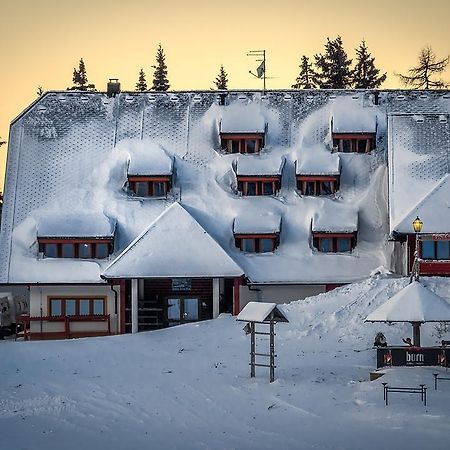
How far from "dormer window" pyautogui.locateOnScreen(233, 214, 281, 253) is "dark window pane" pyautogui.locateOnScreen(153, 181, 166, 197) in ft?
13.9

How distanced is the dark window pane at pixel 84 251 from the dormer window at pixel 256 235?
22.3 feet

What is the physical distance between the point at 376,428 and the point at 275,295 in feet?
63.9

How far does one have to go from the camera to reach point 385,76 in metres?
61.8

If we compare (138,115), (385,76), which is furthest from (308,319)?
(385,76)

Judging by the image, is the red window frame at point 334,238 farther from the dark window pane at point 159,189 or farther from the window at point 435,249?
the dark window pane at point 159,189

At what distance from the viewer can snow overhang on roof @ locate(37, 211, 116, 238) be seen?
38.6 metres

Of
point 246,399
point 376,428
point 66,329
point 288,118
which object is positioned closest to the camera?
point 376,428

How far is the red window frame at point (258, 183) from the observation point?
41062 mm

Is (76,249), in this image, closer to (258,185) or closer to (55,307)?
(55,307)

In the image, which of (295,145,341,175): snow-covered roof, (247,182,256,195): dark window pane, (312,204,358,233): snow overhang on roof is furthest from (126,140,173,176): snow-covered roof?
(312,204,358,233): snow overhang on roof

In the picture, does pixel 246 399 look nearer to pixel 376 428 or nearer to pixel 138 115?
pixel 376 428

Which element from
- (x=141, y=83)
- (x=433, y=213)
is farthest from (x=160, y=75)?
(x=433, y=213)

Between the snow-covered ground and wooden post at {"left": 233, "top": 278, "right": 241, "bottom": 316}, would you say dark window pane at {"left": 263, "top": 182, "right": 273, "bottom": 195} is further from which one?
the snow-covered ground

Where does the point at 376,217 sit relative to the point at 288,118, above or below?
below
